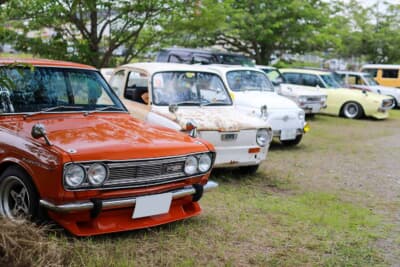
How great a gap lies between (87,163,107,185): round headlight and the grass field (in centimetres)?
52

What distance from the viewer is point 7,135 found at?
4.26 m

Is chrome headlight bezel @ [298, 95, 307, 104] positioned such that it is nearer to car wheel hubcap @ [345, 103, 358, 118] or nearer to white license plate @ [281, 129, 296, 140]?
car wheel hubcap @ [345, 103, 358, 118]

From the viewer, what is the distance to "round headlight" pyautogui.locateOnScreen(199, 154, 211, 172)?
→ 185 inches

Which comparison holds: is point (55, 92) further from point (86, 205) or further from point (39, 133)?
point (86, 205)

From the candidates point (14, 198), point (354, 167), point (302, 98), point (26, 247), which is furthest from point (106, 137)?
point (302, 98)

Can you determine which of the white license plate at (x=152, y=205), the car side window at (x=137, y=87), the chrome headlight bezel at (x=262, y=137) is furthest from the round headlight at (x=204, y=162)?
the car side window at (x=137, y=87)

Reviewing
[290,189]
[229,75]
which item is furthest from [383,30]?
[290,189]

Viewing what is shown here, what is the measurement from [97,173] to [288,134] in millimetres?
6273

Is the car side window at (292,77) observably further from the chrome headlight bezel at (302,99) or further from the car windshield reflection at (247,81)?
the car windshield reflection at (247,81)

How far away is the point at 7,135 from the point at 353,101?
13.6 m

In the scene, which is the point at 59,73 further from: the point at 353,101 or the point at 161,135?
the point at 353,101

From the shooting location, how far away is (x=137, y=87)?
7535 mm

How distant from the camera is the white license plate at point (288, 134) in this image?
9541mm

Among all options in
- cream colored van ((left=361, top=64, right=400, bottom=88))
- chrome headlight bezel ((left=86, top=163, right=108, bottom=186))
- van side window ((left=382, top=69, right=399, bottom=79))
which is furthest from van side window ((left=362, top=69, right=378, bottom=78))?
chrome headlight bezel ((left=86, top=163, right=108, bottom=186))
